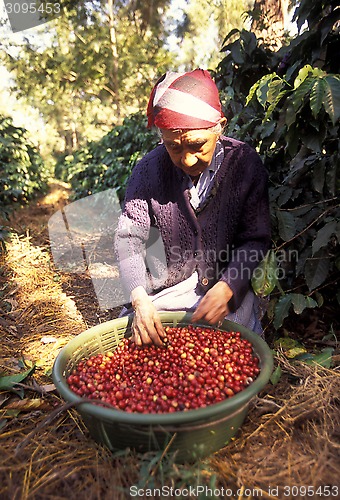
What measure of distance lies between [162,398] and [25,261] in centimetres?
280

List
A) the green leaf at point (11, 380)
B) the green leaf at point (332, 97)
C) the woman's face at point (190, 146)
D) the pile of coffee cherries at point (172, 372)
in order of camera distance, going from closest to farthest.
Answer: the pile of coffee cherries at point (172, 372) → the green leaf at point (332, 97) → the woman's face at point (190, 146) → the green leaf at point (11, 380)

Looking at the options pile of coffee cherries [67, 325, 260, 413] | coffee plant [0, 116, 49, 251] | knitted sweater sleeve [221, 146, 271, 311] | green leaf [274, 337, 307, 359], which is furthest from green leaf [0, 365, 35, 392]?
coffee plant [0, 116, 49, 251]

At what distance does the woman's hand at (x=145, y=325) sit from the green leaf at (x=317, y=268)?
2.71ft

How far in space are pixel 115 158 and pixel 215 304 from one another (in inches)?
187

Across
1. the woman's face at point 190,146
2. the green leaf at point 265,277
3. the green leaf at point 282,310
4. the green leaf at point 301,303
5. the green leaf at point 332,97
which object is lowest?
the green leaf at point 282,310

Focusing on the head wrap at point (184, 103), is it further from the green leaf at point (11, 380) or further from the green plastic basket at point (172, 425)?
the green leaf at point (11, 380)

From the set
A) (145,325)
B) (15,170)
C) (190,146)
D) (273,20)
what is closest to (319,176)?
(190,146)

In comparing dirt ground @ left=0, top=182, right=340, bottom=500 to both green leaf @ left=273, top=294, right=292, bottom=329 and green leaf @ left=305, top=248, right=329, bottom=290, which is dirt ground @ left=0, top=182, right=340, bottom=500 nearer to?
green leaf @ left=273, top=294, right=292, bottom=329

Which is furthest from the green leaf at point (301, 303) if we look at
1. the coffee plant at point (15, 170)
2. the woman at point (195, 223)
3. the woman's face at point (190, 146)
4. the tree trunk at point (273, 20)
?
the coffee plant at point (15, 170)

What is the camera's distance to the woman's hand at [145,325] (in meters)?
1.47

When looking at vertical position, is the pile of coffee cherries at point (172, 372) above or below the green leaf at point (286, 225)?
below

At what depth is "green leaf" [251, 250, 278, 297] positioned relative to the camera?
158 centimetres

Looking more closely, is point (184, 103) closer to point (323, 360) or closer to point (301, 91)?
point (301, 91)

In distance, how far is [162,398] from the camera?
1202mm
